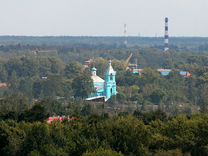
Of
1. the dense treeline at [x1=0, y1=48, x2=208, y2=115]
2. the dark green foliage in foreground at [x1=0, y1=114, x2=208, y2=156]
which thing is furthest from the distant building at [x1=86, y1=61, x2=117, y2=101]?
the dark green foliage in foreground at [x1=0, y1=114, x2=208, y2=156]

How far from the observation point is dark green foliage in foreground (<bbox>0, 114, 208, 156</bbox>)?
33688 millimetres

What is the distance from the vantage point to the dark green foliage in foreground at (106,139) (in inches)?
1326

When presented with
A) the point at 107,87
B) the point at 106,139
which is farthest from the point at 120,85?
the point at 106,139

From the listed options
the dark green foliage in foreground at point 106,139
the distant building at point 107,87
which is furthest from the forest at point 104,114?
the distant building at point 107,87

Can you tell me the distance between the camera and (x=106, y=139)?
3478cm

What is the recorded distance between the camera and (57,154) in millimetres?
32531

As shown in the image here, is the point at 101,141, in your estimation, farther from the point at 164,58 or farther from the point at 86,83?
the point at 164,58

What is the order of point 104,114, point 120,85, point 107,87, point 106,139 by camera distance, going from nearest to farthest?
point 106,139, point 104,114, point 107,87, point 120,85

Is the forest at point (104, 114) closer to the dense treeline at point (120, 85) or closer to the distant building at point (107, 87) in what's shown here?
the dense treeline at point (120, 85)

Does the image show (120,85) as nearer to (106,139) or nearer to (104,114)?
(104,114)

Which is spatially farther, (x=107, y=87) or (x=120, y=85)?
(x=120, y=85)

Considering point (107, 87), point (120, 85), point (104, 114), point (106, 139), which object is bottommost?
point (120, 85)

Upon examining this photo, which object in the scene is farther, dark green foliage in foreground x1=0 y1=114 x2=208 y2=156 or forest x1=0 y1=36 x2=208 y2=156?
forest x1=0 y1=36 x2=208 y2=156

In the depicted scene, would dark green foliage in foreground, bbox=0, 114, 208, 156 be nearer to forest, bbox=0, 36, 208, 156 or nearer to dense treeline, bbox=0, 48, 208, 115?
forest, bbox=0, 36, 208, 156
